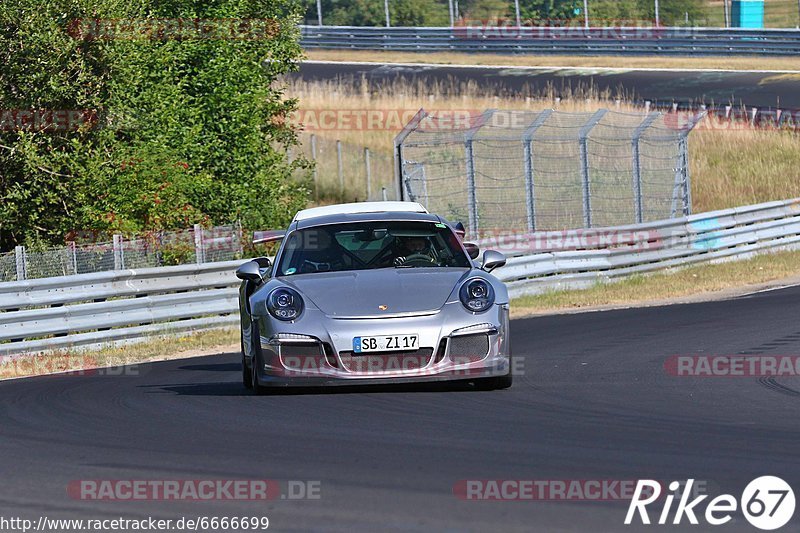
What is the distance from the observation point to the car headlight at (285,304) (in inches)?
364

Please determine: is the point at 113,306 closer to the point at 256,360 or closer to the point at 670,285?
the point at 256,360

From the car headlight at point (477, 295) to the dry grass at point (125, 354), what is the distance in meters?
5.12

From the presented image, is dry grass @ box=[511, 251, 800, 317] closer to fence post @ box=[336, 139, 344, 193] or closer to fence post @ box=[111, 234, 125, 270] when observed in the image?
fence post @ box=[111, 234, 125, 270]

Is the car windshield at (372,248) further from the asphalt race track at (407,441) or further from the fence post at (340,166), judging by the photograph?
the fence post at (340,166)

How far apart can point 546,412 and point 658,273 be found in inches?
589

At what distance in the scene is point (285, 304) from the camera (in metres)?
9.33

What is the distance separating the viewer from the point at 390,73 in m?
47.4

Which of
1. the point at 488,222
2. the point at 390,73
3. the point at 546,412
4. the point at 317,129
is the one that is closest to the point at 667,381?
the point at 546,412

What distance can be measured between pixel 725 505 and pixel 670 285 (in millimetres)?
16118

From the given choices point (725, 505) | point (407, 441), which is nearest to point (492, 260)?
point (407, 441)

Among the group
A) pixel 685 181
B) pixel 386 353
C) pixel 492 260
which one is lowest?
pixel 685 181

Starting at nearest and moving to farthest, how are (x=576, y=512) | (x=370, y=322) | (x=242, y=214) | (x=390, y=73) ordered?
(x=576, y=512) → (x=370, y=322) → (x=242, y=214) → (x=390, y=73)

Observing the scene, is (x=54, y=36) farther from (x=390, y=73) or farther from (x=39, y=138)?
(x=390, y=73)

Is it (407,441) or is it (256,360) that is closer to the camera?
(407,441)
